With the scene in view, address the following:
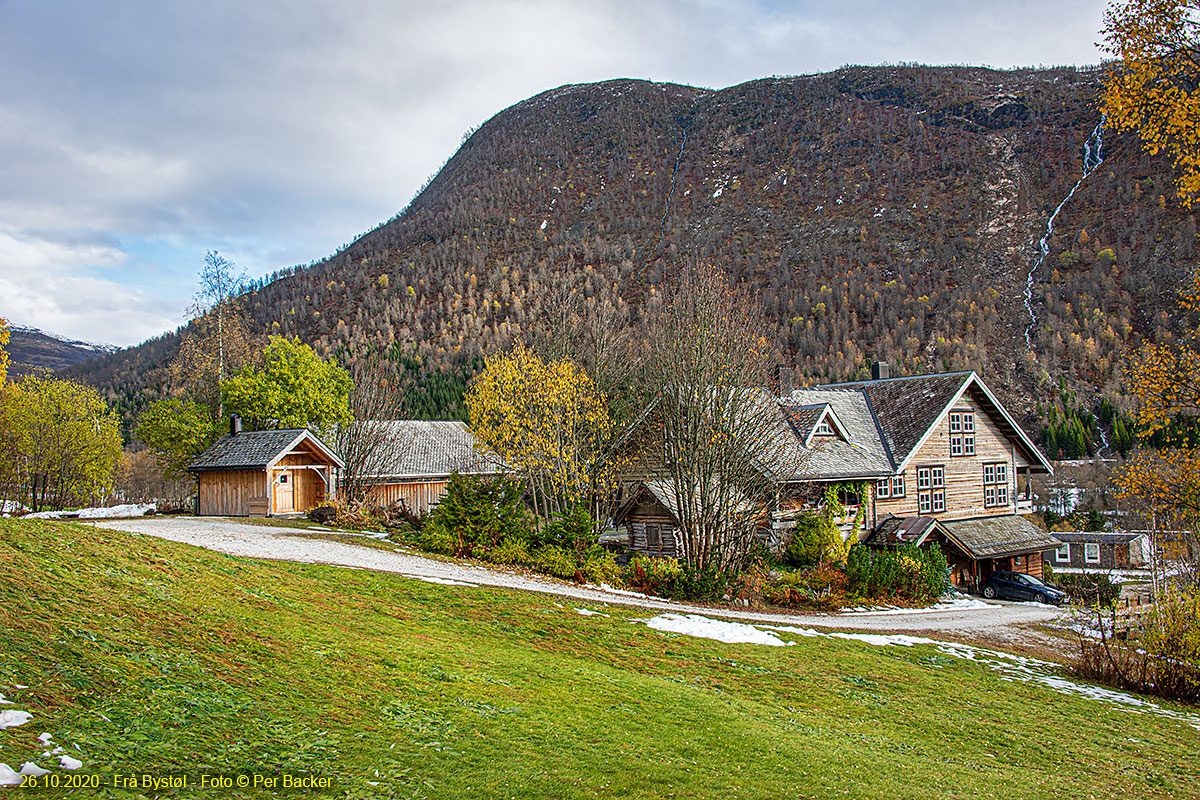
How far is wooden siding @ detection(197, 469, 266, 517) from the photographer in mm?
35594

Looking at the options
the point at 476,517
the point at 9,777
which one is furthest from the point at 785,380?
the point at 9,777

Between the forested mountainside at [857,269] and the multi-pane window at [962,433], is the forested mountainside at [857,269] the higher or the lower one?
the higher one

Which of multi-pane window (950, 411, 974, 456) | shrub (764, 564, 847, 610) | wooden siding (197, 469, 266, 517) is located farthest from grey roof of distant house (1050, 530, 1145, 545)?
wooden siding (197, 469, 266, 517)

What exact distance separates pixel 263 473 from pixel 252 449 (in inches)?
70.2

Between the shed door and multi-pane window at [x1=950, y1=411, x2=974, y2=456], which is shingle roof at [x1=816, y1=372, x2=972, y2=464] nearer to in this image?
multi-pane window at [x1=950, y1=411, x2=974, y2=456]

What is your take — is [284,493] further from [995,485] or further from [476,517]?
[995,485]

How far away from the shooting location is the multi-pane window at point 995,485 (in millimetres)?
40562

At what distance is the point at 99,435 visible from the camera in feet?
132

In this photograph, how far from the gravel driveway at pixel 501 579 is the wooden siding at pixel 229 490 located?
31.9 ft

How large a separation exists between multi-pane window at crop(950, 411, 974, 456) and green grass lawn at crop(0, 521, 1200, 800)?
2885 cm

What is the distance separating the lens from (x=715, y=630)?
15219 millimetres

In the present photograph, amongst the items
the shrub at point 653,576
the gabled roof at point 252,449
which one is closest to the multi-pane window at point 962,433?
the shrub at point 653,576

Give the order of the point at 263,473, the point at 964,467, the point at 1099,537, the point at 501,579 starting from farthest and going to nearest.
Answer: the point at 1099,537, the point at 964,467, the point at 263,473, the point at 501,579

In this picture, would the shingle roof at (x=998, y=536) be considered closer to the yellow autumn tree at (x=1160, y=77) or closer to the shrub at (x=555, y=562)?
the shrub at (x=555, y=562)
